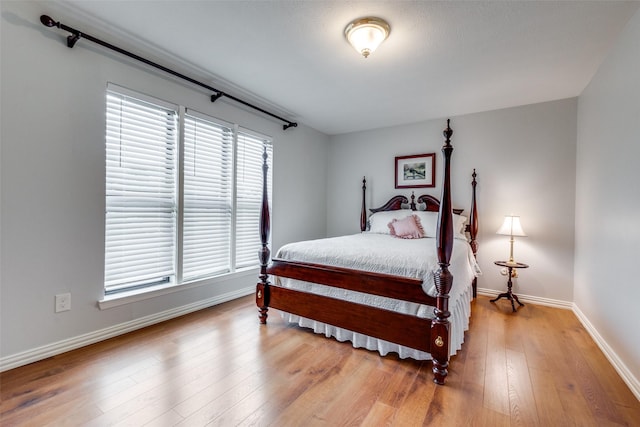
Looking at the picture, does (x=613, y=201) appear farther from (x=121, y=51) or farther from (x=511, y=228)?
(x=121, y=51)

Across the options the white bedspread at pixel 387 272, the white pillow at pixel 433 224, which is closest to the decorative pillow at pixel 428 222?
the white pillow at pixel 433 224

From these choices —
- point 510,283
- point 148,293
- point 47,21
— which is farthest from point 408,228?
point 47,21

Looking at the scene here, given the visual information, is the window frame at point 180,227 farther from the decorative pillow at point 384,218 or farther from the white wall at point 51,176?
the decorative pillow at point 384,218

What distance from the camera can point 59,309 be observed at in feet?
6.63

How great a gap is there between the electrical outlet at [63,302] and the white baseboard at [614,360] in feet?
12.3

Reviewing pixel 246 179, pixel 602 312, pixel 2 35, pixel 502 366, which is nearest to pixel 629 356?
pixel 602 312

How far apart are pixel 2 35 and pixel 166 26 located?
3.10 ft

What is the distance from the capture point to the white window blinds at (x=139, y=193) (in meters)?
2.29

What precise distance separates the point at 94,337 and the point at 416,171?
405 cm

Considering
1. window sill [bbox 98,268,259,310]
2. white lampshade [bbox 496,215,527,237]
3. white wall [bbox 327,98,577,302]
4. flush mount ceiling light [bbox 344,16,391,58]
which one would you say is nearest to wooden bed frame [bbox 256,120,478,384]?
window sill [bbox 98,268,259,310]

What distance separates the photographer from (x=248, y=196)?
138 inches

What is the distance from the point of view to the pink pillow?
3413mm

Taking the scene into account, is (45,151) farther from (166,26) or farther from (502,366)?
(502,366)

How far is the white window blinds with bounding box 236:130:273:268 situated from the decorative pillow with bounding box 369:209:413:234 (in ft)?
5.40
